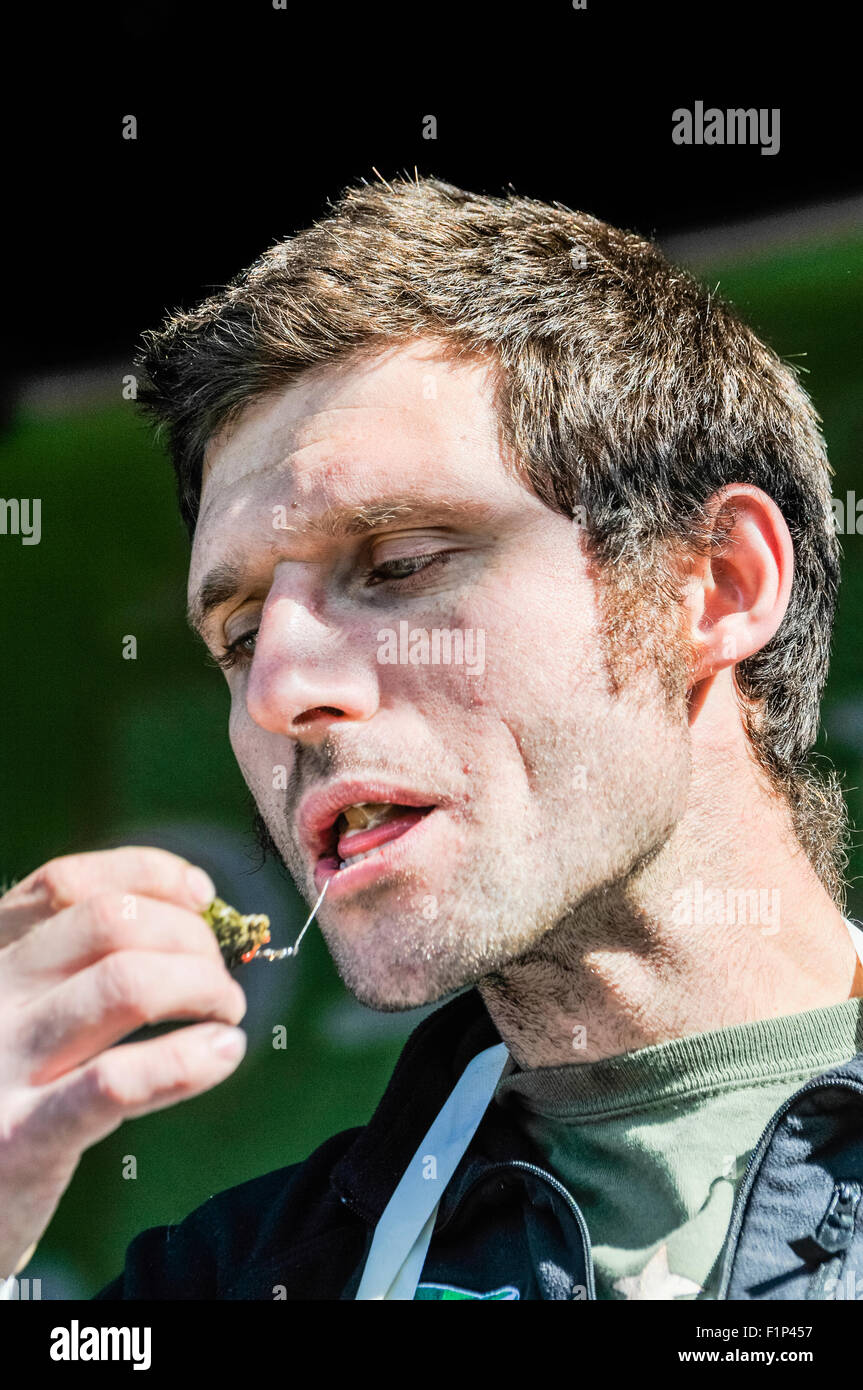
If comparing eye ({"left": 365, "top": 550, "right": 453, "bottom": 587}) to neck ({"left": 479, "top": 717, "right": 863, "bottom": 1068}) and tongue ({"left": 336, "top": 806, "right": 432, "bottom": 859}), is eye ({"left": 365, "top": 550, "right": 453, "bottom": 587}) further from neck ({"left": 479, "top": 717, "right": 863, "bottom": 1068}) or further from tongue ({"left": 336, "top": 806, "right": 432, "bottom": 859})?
neck ({"left": 479, "top": 717, "right": 863, "bottom": 1068})

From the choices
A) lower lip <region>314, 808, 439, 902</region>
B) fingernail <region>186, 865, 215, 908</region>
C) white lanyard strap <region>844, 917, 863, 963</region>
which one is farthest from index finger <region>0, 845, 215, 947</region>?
white lanyard strap <region>844, 917, 863, 963</region>

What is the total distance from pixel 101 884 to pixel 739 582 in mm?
840

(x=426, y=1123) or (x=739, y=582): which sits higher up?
(x=739, y=582)

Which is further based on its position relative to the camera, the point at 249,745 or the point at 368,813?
the point at 249,745

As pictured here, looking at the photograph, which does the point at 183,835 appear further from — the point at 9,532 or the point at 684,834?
the point at 684,834

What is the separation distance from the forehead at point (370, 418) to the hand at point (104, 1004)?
0.54 meters

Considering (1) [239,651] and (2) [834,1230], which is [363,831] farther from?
(2) [834,1230]

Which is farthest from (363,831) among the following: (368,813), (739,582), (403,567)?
(739,582)

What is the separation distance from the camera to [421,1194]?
1.53 m

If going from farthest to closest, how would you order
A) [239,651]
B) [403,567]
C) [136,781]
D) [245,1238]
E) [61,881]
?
[136,781] < [245,1238] < [239,651] < [403,567] < [61,881]

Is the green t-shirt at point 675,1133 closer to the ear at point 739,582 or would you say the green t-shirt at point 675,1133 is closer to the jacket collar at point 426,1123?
the jacket collar at point 426,1123

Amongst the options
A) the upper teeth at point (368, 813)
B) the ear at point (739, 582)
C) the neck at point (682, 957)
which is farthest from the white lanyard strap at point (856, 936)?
the upper teeth at point (368, 813)

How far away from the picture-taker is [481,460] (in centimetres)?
145

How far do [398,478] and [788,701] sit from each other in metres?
0.61
